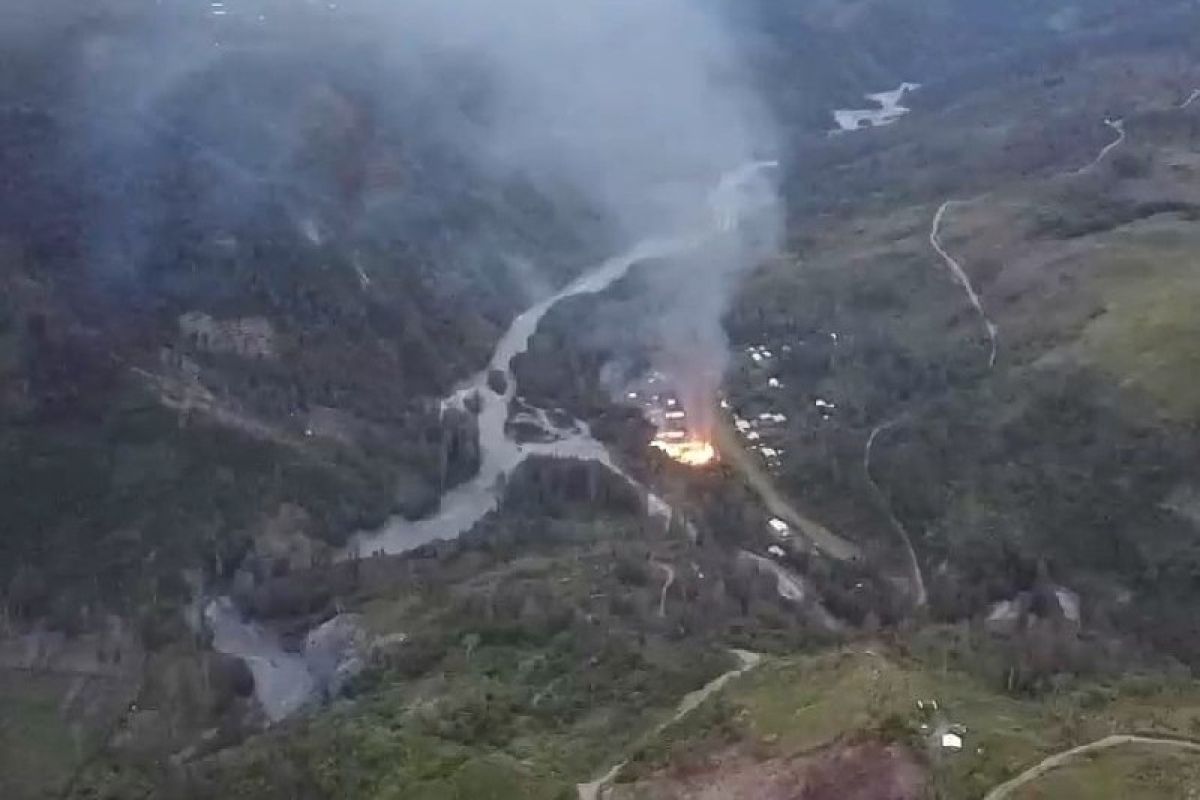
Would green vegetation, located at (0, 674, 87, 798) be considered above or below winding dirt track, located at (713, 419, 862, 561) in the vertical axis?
below

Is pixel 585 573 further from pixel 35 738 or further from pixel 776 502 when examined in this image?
pixel 35 738

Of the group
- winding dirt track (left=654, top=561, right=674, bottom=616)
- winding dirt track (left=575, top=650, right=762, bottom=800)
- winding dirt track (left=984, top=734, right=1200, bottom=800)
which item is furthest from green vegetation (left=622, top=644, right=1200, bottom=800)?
winding dirt track (left=654, top=561, right=674, bottom=616)

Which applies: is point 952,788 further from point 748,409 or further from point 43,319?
point 43,319

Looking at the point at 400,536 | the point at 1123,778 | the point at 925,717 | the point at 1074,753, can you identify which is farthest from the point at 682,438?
the point at 1123,778

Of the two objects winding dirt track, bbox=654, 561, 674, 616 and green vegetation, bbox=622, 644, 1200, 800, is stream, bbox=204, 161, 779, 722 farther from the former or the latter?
green vegetation, bbox=622, 644, 1200, 800

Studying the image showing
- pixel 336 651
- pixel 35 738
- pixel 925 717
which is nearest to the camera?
pixel 925 717
